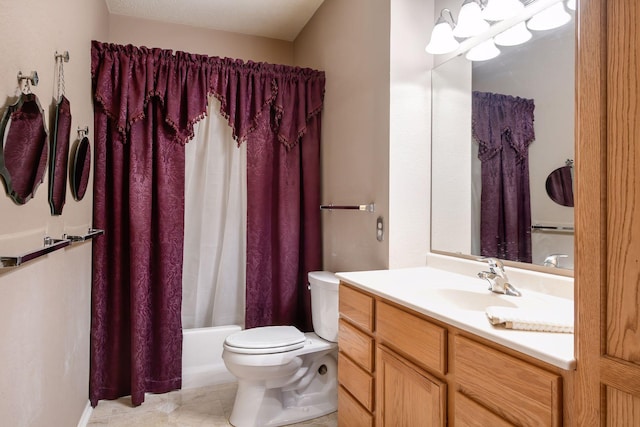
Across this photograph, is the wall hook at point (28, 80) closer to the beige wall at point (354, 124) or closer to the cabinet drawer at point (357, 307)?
the cabinet drawer at point (357, 307)

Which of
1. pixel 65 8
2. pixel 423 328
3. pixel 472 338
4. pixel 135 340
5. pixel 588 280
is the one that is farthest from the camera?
pixel 135 340

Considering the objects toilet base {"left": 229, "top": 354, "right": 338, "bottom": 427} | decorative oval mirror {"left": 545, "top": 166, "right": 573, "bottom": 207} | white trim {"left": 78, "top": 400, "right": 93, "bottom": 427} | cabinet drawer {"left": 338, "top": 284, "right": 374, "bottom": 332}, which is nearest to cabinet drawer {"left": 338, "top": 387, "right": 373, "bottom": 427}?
cabinet drawer {"left": 338, "top": 284, "right": 374, "bottom": 332}

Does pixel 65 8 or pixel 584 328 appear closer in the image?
pixel 584 328

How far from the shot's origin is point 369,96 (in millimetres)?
2143

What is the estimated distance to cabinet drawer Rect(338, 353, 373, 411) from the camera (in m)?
1.53

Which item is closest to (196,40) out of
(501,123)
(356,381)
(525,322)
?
(501,123)

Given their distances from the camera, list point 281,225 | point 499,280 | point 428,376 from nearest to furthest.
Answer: point 428,376 < point 499,280 < point 281,225

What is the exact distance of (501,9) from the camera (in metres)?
1.57

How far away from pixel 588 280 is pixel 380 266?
4.21ft

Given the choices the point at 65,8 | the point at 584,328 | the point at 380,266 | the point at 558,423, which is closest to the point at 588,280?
the point at 584,328

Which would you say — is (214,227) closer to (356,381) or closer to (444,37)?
(356,381)

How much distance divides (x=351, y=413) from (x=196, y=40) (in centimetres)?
289

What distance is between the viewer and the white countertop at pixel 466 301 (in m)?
0.88

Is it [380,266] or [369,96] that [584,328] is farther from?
[369,96]
